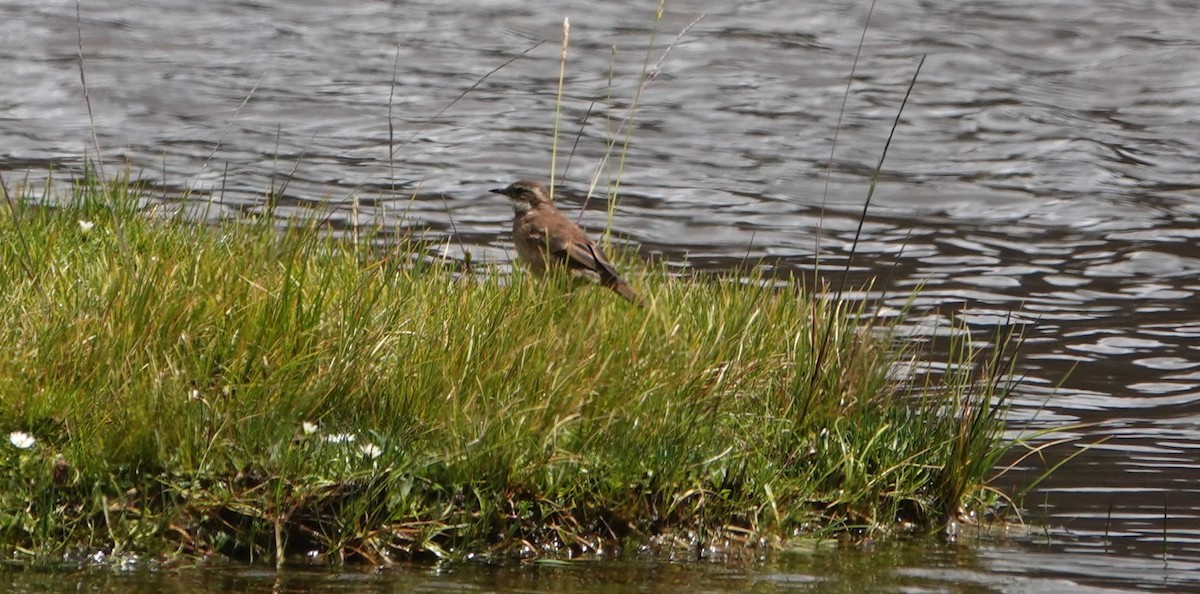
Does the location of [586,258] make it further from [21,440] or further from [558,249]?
[21,440]

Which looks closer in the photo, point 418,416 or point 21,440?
point 21,440

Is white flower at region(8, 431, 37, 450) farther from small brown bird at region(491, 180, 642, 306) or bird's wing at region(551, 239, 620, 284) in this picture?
bird's wing at region(551, 239, 620, 284)

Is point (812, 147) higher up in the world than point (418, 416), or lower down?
lower down

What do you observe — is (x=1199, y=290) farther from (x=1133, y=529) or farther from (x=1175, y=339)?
(x=1133, y=529)

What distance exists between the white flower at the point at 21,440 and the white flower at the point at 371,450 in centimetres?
95

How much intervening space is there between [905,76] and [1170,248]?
498 cm

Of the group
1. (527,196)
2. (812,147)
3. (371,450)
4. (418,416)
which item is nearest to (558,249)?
(527,196)

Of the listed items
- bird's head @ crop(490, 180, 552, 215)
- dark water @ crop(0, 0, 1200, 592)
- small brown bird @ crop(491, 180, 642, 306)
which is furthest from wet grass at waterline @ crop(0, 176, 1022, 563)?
bird's head @ crop(490, 180, 552, 215)

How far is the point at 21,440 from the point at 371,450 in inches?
39.7

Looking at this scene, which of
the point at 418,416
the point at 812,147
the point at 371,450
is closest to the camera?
the point at 371,450

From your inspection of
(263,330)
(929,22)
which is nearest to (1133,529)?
(263,330)

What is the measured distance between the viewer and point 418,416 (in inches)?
221

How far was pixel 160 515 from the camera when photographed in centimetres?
515

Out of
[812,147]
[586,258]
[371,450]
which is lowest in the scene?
[812,147]
